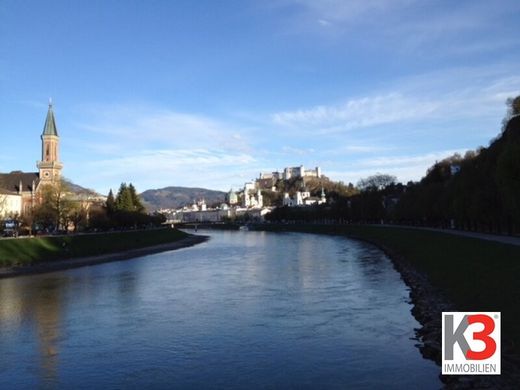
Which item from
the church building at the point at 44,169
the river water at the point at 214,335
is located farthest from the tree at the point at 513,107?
the church building at the point at 44,169

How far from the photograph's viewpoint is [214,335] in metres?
17.8

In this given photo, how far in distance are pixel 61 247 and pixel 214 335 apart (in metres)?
39.3

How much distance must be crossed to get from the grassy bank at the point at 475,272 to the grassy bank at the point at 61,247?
29.7m

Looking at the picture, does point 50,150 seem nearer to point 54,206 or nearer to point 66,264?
point 54,206

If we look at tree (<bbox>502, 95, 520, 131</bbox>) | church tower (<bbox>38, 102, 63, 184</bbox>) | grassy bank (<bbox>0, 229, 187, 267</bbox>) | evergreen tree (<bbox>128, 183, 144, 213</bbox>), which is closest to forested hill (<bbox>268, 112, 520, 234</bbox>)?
tree (<bbox>502, 95, 520, 131</bbox>)

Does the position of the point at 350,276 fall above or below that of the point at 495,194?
below

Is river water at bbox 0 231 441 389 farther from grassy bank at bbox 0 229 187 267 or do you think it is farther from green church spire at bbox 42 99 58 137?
green church spire at bbox 42 99 58 137

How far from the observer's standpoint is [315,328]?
1856 centimetres

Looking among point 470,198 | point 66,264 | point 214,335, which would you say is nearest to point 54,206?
point 66,264

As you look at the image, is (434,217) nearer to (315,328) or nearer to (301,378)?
(315,328)

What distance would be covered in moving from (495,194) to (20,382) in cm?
4269

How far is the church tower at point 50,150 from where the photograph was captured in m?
112

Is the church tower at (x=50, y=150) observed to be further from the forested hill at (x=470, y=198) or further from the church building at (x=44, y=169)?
the forested hill at (x=470, y=198)

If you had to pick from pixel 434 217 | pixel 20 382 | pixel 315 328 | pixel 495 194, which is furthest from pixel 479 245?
pixel 434 217
